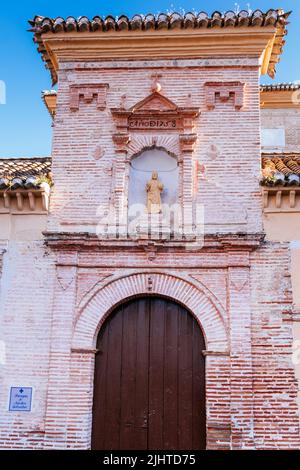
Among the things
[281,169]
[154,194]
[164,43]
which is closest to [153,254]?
[154,194]

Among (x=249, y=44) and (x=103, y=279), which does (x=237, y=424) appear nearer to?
(x=103, y=279)

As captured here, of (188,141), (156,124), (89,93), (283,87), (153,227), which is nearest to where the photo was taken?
(153,227)

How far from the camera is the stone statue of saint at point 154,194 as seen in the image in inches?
313

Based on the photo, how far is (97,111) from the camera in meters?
8.49

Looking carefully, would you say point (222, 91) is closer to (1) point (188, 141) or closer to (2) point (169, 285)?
(1) point (188, 141)

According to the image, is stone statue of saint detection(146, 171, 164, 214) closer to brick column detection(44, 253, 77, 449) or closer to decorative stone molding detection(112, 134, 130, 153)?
decorative stone molding detection(112, 134, 130, 153)

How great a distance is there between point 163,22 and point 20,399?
5790 millimetres

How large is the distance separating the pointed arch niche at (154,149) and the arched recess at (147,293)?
3.41 feet

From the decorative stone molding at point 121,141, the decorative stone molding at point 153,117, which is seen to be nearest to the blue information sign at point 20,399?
the decorative stone molding at point 121,141

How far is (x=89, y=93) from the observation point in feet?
28.1

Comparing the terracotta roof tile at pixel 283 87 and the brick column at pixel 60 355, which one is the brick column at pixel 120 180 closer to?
the brick column at pixel 60 355

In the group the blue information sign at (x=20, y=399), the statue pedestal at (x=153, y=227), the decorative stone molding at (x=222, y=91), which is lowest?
the blue information sign at (x=20, y=399)

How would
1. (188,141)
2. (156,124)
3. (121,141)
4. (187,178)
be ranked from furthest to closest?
1. (156,124)
2. (121,141)
3. (188,141)
4. (187,178)

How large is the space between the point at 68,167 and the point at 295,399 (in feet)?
14.7
